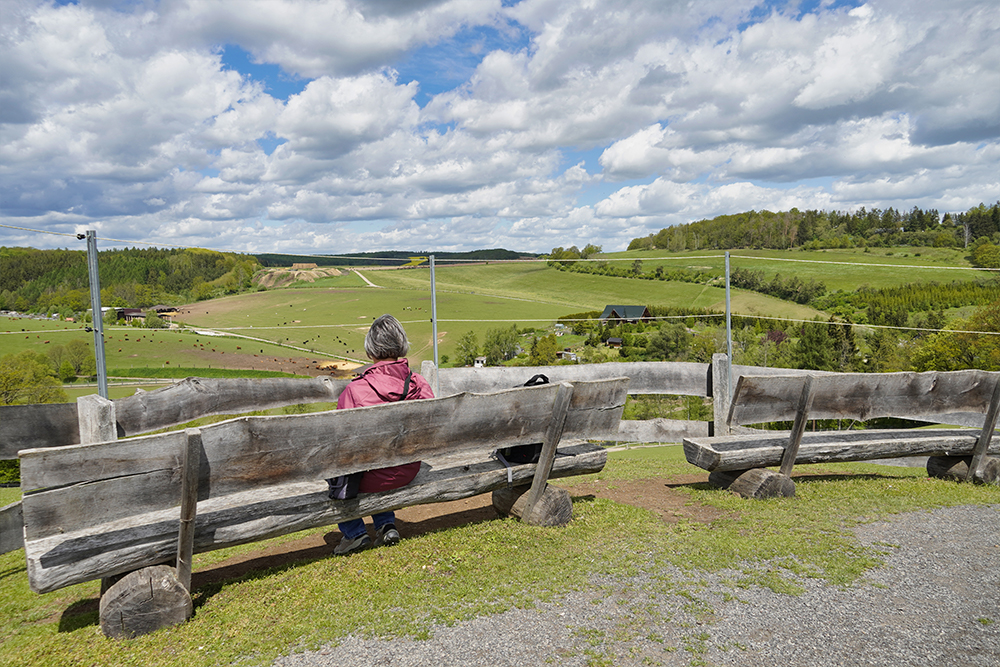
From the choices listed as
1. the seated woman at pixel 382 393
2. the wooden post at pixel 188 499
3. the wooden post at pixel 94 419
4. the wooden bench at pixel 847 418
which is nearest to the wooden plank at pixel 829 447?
the wooden bench at pixel 847 418

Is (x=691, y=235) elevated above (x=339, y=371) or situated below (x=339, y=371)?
above

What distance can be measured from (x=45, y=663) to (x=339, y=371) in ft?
29.1

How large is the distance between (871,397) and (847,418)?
0.29 m

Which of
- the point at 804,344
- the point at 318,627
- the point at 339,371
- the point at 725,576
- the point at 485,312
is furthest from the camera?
the point at 804,344

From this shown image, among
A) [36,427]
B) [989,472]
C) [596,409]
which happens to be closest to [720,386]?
[989,472]

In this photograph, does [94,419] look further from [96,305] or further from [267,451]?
[267,451]

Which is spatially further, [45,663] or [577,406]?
[577,406]

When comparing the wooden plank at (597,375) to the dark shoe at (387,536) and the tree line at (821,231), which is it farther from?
the tree line at (821,231)

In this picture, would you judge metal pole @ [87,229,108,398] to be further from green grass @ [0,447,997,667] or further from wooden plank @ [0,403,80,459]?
green grass @ [0,447,997,667]

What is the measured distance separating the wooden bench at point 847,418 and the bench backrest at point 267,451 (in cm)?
172

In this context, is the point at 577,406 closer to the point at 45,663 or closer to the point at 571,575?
the point at 571,575

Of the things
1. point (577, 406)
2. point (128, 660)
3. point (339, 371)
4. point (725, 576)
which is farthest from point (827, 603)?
point (339, 371)

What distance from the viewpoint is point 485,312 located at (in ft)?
109

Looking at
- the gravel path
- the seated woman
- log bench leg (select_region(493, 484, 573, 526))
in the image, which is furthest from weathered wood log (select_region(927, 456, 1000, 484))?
the seated woman
